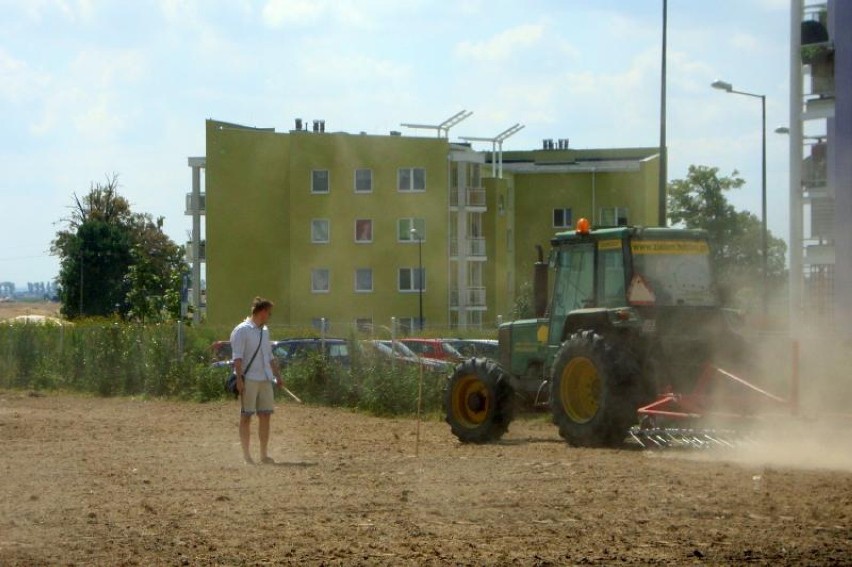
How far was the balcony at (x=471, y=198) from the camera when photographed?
59.3 metres

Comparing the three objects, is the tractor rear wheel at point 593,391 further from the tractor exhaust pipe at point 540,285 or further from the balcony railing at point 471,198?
the balcony railing at point 471,198

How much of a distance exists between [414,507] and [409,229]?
37.6 metres

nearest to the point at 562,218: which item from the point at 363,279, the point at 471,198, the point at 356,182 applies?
the point at 471,198

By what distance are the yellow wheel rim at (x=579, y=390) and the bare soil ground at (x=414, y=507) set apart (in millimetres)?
691

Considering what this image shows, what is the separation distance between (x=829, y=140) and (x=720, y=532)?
90.7 ft

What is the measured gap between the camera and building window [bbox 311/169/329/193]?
3897 centimetres

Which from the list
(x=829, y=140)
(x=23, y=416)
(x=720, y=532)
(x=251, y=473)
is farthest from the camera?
(x=829, y=140)

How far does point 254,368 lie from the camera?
1423cm

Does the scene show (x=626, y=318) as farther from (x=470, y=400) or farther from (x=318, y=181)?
(x=318, y=181)

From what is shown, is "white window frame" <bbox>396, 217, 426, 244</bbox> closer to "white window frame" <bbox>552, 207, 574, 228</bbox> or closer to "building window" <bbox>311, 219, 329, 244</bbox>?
"building window" <bbox>311, 219, 329, 244</bbox>

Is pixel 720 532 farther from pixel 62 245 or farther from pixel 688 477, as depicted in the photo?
pixel 62 245

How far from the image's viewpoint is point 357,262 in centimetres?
4553

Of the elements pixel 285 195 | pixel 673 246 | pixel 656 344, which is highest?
pixel 285 195

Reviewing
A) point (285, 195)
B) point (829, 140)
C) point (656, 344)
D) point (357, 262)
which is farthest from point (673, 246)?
point (357, 262)
